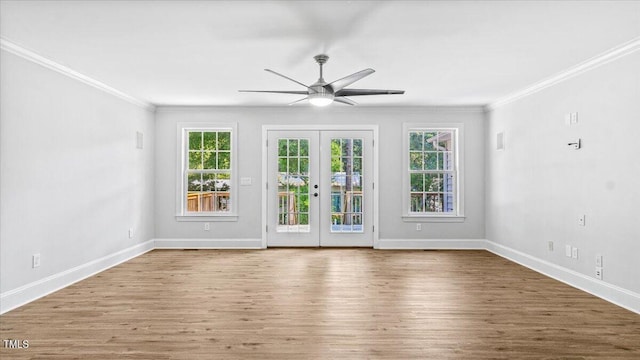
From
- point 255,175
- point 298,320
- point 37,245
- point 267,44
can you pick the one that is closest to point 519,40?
point 267,44

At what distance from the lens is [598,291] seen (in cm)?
376

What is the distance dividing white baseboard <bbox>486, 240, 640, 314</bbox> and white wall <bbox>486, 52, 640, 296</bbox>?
6 centimetres

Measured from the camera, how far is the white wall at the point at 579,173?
11.2ft

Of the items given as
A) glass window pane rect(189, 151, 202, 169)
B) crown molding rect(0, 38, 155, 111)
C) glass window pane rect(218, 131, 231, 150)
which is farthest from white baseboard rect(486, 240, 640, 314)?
crown molding rect(0, 38, 155, 111)

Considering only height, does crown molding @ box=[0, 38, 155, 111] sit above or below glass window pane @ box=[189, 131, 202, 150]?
above

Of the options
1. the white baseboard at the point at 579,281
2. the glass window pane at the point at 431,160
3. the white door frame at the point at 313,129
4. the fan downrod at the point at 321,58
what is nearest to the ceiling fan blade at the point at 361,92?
the fan downrod at the point at 321,58

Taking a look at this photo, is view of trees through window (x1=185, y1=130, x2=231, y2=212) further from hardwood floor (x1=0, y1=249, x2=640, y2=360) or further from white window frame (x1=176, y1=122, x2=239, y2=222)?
hardwood floor (x1=0, y1=249, x2=640, y2=360)

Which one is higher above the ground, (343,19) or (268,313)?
(343,19)

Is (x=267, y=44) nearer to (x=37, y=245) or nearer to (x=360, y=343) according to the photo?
(x=360, y=343)

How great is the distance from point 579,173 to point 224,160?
5.11 metres

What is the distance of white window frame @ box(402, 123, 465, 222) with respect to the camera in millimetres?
6242

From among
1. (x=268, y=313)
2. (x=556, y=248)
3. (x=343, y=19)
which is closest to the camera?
(x=343, y=19)

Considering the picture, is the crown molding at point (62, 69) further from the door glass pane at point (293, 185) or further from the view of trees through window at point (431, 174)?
the view of trees through window at point (431, 174)

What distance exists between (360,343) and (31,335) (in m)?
2.51
